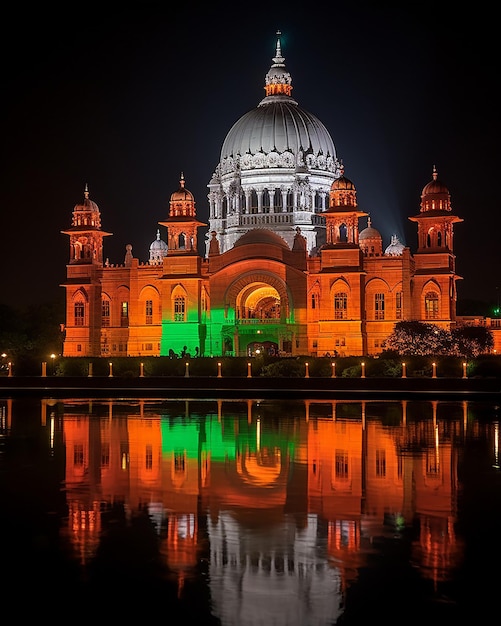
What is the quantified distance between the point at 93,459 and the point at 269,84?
68.5m

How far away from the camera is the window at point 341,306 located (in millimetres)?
66438

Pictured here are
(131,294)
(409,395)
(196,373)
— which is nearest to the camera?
(409,395)

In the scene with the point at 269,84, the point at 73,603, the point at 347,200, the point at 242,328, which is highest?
the point at 269,84

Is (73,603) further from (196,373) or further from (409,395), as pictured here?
(196,373)

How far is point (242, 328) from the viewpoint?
69312 millimetres

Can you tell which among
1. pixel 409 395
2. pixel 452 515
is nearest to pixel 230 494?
pixel 452 515

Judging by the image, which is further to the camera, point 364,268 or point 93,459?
point 364,268

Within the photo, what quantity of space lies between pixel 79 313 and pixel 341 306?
19194 millimetres

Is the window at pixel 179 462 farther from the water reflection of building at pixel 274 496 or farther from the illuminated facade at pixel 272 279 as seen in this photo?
the illuminated facade at pixel 272 279

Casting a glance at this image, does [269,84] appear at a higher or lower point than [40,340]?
higher

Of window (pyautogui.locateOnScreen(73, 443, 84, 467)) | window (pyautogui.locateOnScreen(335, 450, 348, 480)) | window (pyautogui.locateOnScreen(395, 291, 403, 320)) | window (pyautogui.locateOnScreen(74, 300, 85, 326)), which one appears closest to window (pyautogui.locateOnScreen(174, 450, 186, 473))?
window (pyautogui.locateOnScreen(73, 443, 84, 467))

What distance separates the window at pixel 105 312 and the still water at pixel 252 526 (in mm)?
47243

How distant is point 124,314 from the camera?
7350 centimetres

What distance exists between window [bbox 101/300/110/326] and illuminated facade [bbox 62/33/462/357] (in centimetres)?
10
